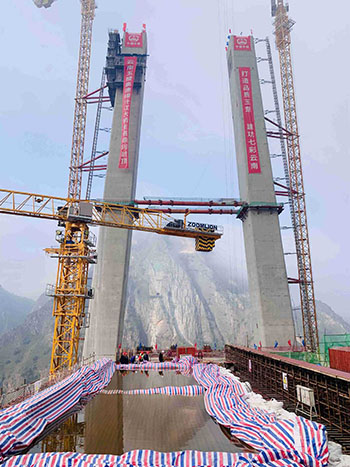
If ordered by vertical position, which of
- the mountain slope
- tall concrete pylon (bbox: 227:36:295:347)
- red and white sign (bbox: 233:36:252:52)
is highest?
red and white sign (bbox: 233:36:252:52)

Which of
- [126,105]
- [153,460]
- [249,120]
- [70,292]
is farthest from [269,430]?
[126,105]

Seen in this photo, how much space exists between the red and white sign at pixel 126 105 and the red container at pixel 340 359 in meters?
37.8

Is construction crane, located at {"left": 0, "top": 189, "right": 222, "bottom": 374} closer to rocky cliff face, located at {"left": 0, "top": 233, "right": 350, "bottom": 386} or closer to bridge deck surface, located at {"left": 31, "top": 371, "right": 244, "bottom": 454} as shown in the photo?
bridge deck surface, located at {"left": 31, "top": 371, "right": 244, "bottom": 454}

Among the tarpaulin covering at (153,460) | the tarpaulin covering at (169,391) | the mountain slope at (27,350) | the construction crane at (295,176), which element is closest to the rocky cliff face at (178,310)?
the mountain slope at (27,350)

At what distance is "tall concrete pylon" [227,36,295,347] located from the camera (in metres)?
43.3

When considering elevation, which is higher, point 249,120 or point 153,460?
point 249,120

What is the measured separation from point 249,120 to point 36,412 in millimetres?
46654

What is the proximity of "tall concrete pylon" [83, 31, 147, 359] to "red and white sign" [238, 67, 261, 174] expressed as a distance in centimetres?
1620

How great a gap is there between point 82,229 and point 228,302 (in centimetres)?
15625

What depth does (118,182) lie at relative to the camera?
4688cm

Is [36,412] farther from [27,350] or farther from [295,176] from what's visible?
[27,350]

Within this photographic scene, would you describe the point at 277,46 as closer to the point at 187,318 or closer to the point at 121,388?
the point at 121,388

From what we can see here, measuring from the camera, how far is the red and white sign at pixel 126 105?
47.3 m

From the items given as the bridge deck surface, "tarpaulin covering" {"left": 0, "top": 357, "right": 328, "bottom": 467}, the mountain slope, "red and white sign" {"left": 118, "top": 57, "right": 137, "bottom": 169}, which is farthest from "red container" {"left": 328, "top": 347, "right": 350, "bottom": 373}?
the mountain slope
